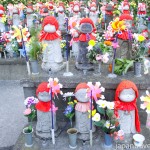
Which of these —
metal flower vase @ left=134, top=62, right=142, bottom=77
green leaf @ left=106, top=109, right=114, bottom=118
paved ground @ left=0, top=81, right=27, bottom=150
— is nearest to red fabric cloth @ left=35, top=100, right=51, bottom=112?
green leaf @ left=106, top=109, right=114, bottom=118

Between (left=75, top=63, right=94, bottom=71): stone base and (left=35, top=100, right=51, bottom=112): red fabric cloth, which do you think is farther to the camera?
(left=75, top=63, right=94, bottom=71): stone base

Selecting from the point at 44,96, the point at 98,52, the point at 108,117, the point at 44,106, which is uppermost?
the point at 98,52

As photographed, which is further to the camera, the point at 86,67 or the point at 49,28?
the point at 86,67

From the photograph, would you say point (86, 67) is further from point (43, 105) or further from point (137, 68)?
point (43, 105)

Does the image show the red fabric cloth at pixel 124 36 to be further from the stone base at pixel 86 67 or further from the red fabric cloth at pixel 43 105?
the red fabric cloth at pixel 43 105

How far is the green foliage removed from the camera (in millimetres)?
3210

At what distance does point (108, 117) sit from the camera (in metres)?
2.88

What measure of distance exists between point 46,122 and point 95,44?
1.03 metres

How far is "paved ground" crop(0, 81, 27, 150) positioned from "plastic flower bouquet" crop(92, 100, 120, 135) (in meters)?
1.19

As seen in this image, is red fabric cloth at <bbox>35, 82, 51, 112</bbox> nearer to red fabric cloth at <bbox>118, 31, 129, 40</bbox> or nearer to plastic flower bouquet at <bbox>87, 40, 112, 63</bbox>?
plastic flower bouquet at <bbox>87, 40, 112, 63</bbox>

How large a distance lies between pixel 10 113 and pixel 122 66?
5.89 ft

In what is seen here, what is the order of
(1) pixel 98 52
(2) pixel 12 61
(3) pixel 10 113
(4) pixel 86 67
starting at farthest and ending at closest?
(2) pixel 12 61 < (3) pixel 10 113 < (4) pixel 86 67 < (1) pixel 98 52

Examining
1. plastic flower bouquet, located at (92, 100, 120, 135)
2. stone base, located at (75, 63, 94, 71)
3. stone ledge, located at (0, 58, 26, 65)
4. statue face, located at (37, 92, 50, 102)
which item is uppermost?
stone base, located at (75, 63, 94, 71)

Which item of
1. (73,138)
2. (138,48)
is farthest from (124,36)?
(73,138)
